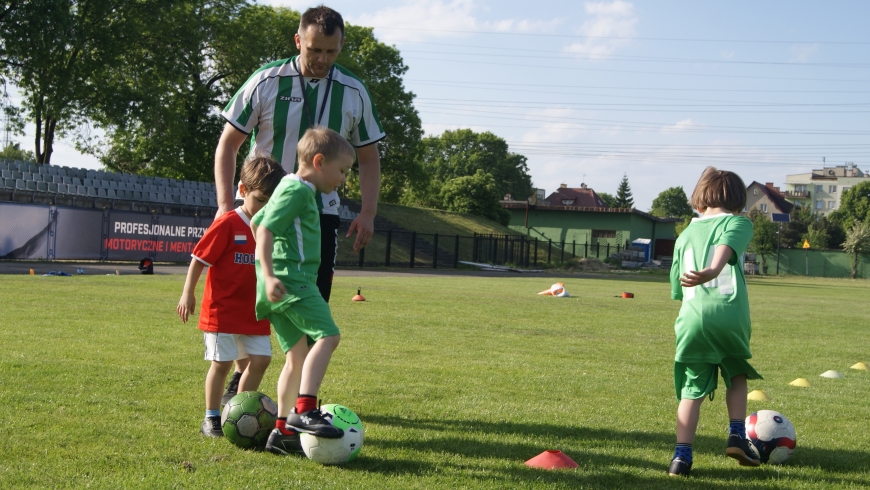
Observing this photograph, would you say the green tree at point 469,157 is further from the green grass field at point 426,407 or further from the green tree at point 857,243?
the green grass field at point 426,407

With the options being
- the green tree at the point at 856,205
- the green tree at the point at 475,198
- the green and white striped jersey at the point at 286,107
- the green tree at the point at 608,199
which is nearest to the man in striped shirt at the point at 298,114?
the green and white striped jersey at the point at 286,107

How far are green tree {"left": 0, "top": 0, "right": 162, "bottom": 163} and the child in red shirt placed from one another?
30045 millimetres

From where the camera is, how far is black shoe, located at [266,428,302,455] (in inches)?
166

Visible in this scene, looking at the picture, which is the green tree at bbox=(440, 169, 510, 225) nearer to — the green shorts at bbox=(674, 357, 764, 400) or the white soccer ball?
the green shorts at bbox=(674, 357, 764, 400)

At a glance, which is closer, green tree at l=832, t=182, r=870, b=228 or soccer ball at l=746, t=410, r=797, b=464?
soccer ball at l=746, t=410, r=797, b=464

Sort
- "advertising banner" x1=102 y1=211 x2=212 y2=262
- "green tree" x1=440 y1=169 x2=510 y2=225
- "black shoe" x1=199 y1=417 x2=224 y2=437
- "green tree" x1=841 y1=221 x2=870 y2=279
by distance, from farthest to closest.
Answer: "green tree" x1=841 y1=221 x2=870 y2=279 → "green tree" x1=440 y1=169 x2=510 y2=225 → "advertising banner" x1=102 y1=211 x2=212 y2=262 → "black shoe" x1=199 y1=417 x2=224 y2=437

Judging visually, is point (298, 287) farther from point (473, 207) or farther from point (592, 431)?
point (473, 207)

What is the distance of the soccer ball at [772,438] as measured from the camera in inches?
179

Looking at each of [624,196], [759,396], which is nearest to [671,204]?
[624,196]

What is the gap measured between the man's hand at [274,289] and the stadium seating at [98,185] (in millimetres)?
29068

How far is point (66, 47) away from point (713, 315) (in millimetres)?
33894

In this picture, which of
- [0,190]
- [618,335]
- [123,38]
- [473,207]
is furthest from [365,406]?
[473,207]

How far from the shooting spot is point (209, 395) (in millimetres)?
4680

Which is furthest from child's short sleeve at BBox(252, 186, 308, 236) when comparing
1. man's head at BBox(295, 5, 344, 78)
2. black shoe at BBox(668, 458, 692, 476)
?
black shoe at BBox(668, 458, 692, 476)
